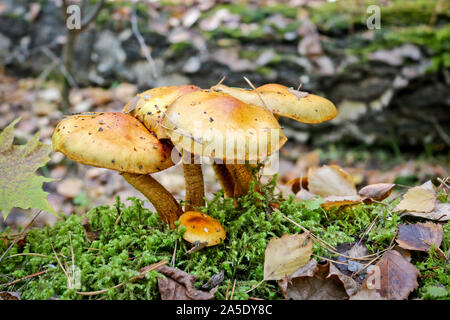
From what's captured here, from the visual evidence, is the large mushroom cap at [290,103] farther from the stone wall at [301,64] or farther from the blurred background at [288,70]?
the stone wall at [301,64]

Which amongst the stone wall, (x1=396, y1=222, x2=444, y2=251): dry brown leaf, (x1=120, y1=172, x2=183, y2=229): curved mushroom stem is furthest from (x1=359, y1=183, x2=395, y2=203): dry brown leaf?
the stone wall

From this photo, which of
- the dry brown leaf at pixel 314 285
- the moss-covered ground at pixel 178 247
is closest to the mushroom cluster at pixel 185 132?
the moss-covered ground at pixel 178 247

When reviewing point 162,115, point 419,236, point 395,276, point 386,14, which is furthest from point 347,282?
point 386,14

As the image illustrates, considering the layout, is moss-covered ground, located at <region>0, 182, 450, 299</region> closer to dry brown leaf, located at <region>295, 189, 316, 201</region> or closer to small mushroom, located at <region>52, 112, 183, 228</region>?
dry brown leaf, located at <region>295, 189, 316, 201</region>

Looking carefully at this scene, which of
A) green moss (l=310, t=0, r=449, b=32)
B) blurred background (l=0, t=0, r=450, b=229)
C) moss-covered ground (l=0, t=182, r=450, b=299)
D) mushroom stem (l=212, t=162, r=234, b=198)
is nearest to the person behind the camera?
moss-covered ground (l=0, t=182, r=450, b=299)

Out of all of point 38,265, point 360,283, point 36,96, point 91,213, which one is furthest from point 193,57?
point 360,283

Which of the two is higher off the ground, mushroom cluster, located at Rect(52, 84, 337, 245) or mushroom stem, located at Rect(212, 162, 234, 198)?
mushroom cluster, located at Rect(52, 84, 337, 245)

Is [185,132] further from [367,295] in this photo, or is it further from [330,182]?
[330,182]
